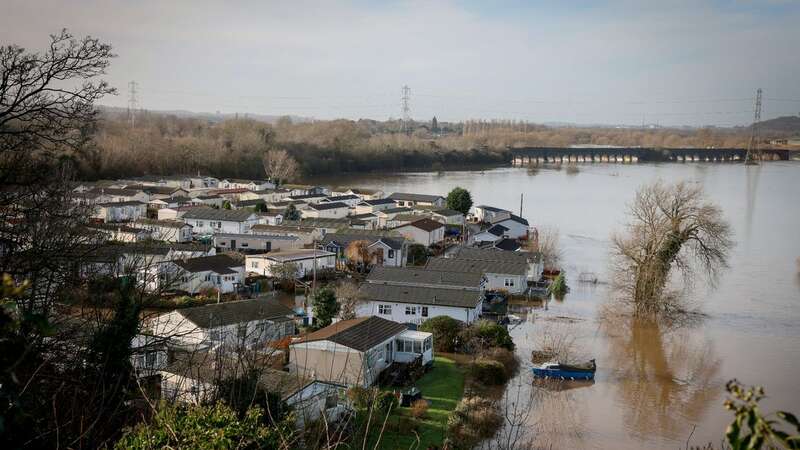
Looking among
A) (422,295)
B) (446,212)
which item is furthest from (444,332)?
(446,212)

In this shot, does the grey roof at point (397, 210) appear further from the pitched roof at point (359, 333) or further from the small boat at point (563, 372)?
the small boat at point (563, 372)

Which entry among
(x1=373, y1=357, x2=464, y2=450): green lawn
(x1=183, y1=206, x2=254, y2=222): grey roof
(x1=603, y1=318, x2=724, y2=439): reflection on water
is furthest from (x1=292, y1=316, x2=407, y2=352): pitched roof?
(x1=183, y1=206, x2=254, y2=222): grey roof

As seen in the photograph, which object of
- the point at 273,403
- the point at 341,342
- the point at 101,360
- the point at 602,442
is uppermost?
the point at 101,360

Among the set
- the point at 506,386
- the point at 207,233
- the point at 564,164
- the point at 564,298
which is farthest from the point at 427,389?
the point at 564,164

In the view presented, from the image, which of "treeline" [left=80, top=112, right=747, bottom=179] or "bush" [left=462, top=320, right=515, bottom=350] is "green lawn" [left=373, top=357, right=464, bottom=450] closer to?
"bush" [left=462, top=320, right=515, bottom=350]

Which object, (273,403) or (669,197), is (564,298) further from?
(273,403)

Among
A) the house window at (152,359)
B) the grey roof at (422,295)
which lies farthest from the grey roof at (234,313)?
the house window at (152,359)

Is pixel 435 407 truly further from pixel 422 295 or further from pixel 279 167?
pixel 279 167

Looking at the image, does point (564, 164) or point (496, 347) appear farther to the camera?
point (564, 164)
